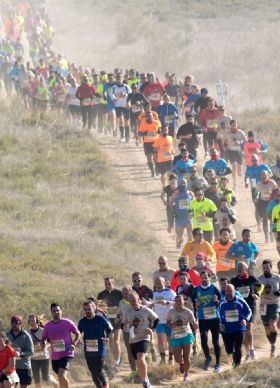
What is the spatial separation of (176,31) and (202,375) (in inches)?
1922

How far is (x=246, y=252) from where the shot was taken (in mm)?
23344

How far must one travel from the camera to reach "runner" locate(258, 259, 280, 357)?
70.9 ft

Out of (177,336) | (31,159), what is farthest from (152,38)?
(177,336)

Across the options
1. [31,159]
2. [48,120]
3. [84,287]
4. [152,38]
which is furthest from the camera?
[152,38]

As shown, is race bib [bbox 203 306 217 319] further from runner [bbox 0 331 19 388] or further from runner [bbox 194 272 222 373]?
runner [bbox 0 331 19 388]

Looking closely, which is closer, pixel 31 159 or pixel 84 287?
pixel 84 287

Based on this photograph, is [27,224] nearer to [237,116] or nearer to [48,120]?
[48,120]

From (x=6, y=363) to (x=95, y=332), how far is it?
4.91ft

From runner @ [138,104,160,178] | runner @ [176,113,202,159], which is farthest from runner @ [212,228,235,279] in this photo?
runner @ [138,104,160,178]

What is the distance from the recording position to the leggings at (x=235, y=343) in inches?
810

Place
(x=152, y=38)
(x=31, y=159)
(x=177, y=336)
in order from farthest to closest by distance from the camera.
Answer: (x=152, y=38), (x=31, y=159), (x=177, y=336)

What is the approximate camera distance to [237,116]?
41938mm

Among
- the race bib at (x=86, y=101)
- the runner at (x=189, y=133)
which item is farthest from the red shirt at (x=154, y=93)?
the runner at (x=189, y=133)

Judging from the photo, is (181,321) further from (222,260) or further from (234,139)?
(234,139)
